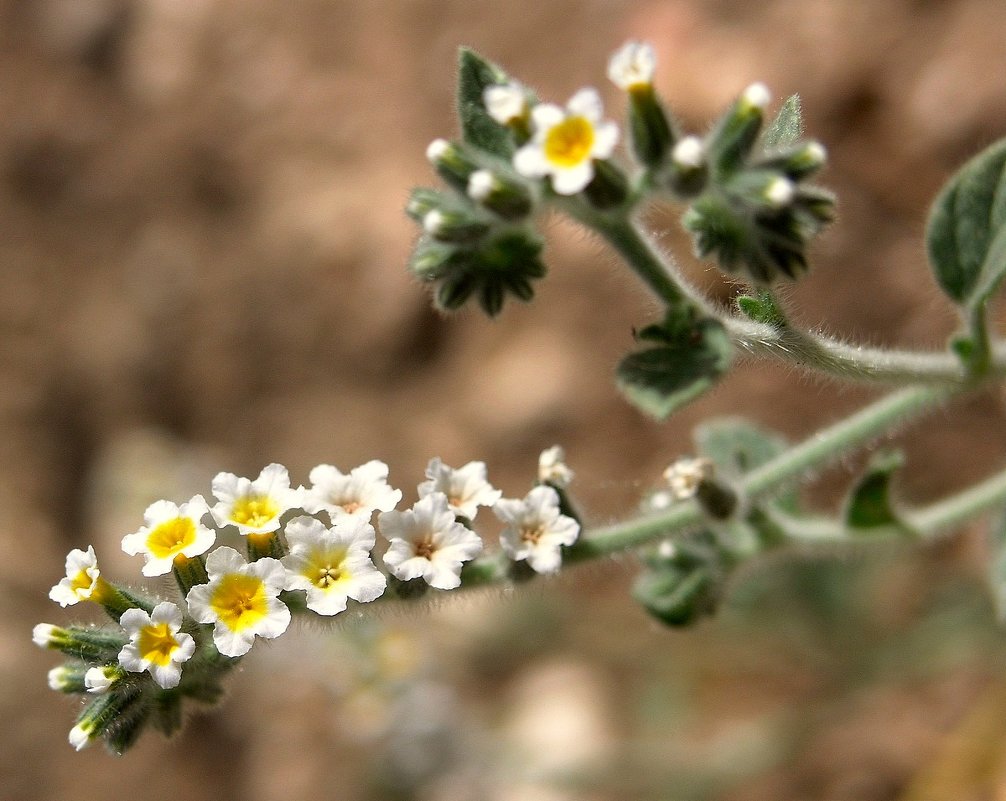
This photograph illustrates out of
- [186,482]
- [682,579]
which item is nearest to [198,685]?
[682,579]

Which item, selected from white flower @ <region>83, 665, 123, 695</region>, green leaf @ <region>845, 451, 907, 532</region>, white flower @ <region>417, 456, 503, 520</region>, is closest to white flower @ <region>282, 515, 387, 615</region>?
white flower @ <region>417, 456, 503, 520</region>

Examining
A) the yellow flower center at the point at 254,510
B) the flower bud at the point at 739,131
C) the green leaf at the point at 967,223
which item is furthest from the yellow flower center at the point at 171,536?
the green leaf at the point at 967,223

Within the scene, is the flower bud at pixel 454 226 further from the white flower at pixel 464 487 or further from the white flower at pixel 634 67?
the white flower at pixel 464 487

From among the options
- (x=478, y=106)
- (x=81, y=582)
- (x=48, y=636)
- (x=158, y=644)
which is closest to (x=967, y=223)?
(x=478, y=106)

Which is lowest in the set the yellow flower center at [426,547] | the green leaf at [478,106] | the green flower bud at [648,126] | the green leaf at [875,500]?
the yellow flower center at [426,547]

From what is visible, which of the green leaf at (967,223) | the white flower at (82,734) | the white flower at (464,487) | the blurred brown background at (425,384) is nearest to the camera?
the white flower at (82,734)

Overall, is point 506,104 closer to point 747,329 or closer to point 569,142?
point 569,142

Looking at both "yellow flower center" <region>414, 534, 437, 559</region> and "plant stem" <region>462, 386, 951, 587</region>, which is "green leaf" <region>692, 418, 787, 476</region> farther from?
"yellow flower center" <region>414, 534, 437, 559</region>
